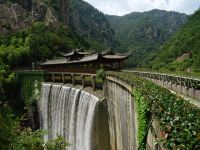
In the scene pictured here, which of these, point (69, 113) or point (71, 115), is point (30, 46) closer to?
point (69, 113)

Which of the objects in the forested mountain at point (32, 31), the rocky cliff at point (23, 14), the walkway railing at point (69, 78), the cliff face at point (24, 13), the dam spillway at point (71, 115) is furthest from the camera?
the cliff face at point (24, 13)

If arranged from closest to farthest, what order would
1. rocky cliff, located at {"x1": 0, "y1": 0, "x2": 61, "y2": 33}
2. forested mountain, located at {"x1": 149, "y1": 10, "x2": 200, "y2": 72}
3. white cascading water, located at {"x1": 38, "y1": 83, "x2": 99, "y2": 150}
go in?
white cascading water, located at {"x1": 38, "y1": 83, "x2": 99, "y2": 150} → forested mountain, located at {"x1": 149, "y1": 10, "x2": 200, "y2": 72} → rocky cliff, located at {"x1": 0, "y1": 0, "x2": 61, "y2": 33}

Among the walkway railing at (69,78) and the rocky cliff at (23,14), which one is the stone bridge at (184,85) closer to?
the walkway railing at (69,78)

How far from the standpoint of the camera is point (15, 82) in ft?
283

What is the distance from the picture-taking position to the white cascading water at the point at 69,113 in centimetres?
4606

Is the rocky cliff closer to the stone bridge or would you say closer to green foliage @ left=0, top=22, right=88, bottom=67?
green foliage @ left=0, top=22, right=88, bottom=67

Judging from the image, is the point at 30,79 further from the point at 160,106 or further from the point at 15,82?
the point at 160,106

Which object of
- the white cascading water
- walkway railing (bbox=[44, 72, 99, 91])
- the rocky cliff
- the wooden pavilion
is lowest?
the white cascading water

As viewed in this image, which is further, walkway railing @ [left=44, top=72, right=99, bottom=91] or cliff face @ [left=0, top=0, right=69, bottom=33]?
cliff face @ [left=0, top=0, right=69, bottom=33]

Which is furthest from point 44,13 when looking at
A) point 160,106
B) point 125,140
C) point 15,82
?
point 160,106

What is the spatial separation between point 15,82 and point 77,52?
20680 mm

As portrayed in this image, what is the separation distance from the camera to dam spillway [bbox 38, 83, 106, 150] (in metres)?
44.3

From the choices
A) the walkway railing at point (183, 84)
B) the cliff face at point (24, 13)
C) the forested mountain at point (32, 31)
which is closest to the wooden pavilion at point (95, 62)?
the walkway railing at point (183, 84)

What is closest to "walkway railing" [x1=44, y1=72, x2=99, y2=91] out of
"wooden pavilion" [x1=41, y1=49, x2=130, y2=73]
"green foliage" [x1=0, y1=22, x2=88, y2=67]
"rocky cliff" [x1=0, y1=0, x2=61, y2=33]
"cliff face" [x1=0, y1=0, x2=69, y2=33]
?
"wooden pavilion" [x1=41, y1=49, x2=130, y2=73]
